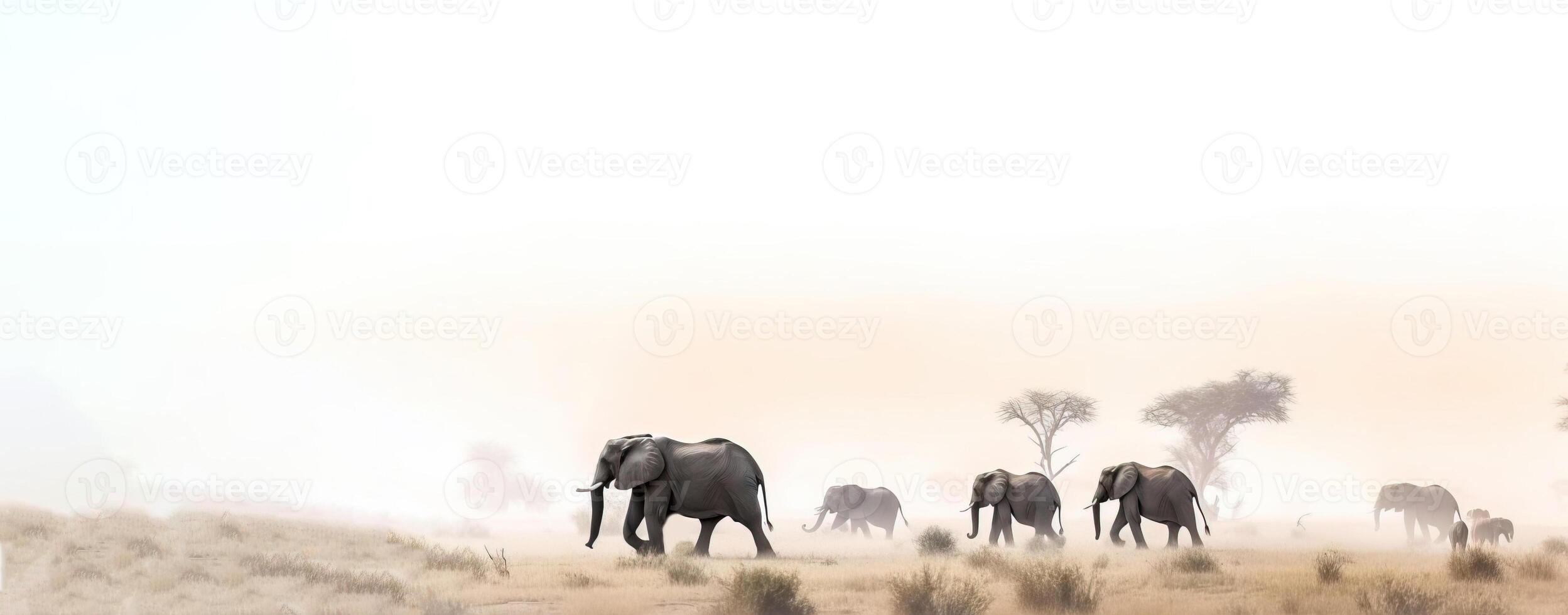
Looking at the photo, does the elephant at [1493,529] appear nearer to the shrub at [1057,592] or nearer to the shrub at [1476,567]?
the shrub at [1476,567]

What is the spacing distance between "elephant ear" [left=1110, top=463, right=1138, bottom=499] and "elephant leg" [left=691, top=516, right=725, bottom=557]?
380 inches

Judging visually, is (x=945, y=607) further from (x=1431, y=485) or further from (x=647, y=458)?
(x=1431, y=485)

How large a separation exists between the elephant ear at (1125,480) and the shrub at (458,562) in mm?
14211

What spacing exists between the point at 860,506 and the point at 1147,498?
428 inches

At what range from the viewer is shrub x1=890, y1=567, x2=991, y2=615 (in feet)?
54.0

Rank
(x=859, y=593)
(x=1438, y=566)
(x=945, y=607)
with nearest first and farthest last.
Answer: (x=945, y=607) < (x=859, y=593) < (x=1438, y=566)

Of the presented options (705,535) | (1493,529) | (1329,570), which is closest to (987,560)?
(705,535)

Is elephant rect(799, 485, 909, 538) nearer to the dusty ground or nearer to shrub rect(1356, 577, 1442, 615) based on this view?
the dusty ground

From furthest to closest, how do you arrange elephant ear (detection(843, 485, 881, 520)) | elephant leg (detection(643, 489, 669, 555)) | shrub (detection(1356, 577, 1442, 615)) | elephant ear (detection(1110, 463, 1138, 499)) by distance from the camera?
1. elephant ear (detection(843, 485, 881, 520))
2. elephant ear (detection(1110, 463, 1138, 499))
3. elephant leg (detection(643, 489, 669, 555))
4. shrub (detection(1356, 577, 1442, 615))

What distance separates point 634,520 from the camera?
73.4 feet

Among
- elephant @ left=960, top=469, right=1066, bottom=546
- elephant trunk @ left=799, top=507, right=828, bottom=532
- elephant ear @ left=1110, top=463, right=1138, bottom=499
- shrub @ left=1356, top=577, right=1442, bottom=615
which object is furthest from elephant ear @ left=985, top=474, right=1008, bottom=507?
shrub @ left=1356, top=577, right=1442, bottom=615

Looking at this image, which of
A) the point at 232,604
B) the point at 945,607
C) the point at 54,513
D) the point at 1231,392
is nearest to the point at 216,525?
the point at 54,513

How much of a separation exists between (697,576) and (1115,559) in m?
8.54

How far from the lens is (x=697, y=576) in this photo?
59.9 feet
